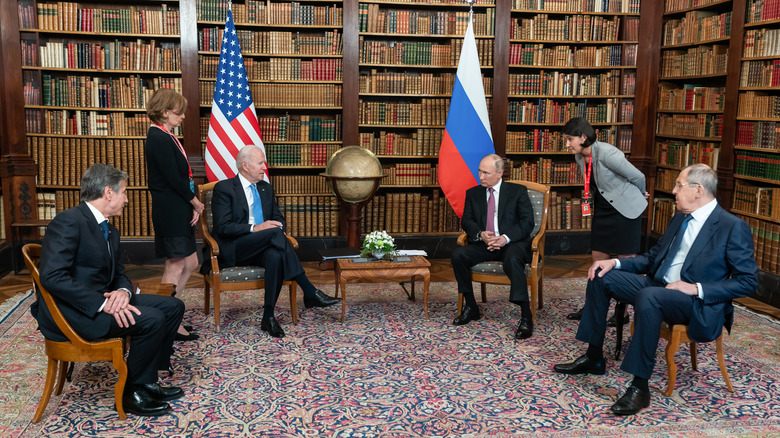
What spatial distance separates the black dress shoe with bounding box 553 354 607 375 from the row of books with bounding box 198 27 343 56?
4262 millimetres

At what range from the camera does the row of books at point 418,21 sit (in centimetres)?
695

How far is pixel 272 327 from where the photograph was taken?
15.4 feet

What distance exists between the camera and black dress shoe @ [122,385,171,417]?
11.1 feet

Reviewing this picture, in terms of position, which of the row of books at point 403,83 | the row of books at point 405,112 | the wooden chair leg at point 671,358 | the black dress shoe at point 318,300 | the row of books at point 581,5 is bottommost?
the black dress shoe at point 318,300

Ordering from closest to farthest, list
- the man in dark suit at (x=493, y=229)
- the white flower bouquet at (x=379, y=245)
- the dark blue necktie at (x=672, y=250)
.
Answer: the dark blue necktie at (x=672, y=250), the man in dark suit at (x=493, y=229), the white flower bouquet at (x=379, y=245)

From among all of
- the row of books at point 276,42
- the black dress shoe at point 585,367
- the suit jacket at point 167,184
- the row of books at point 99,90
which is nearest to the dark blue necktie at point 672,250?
the black dress shoe at point 585,367

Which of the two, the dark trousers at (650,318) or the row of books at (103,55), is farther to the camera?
the row of books at (103,55)

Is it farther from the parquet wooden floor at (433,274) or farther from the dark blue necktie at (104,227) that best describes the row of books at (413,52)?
the dark blue necktie at (104,227)

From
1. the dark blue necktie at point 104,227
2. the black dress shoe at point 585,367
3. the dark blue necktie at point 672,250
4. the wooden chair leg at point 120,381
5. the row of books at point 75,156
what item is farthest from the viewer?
the row of books at point 75,156

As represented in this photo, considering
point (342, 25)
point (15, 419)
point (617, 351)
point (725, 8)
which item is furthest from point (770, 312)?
point (15, 419)

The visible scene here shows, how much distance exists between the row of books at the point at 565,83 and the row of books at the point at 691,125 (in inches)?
23.7

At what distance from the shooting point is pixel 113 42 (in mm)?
6840

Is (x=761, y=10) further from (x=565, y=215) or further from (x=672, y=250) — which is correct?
(x=672, y=250)

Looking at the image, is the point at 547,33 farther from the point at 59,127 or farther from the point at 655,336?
the point at 59,127
